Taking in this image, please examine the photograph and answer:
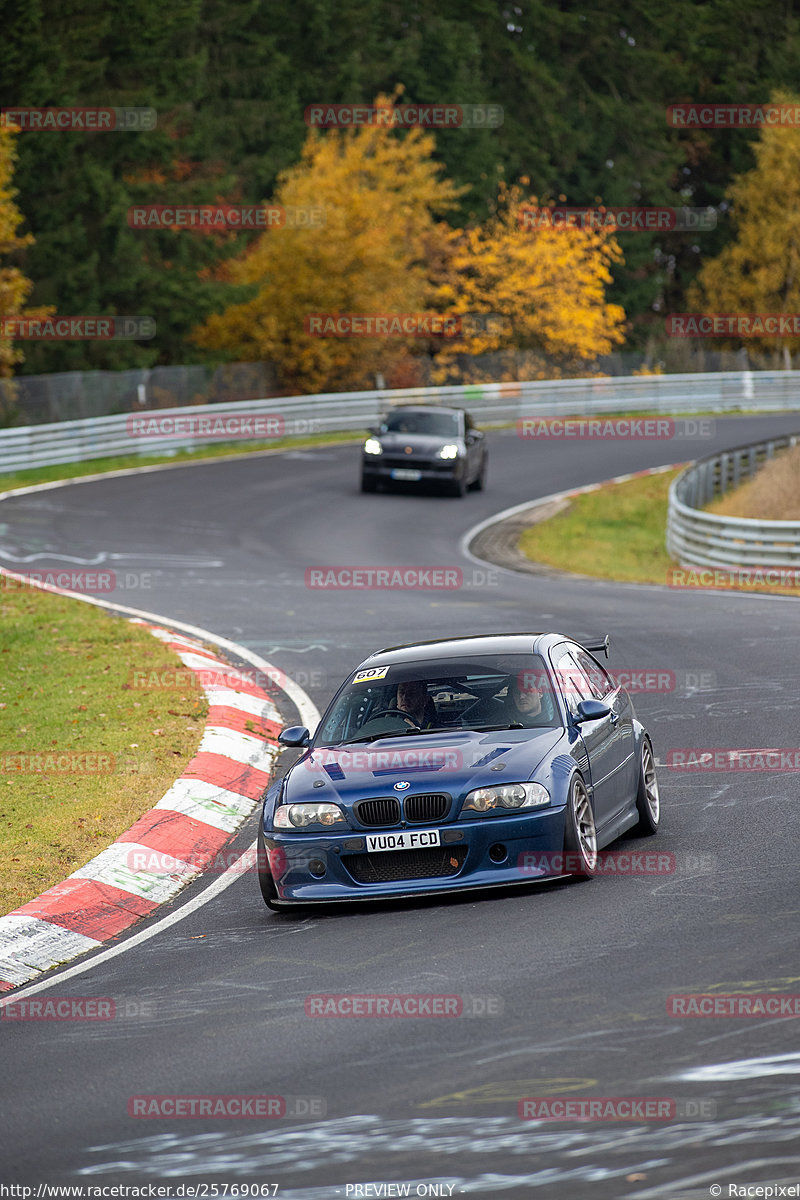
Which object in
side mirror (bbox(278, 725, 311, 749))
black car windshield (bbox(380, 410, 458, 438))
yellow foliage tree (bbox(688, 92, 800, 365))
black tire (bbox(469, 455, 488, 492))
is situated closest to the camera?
side mirror (bbox(278, 725, 311, 749))

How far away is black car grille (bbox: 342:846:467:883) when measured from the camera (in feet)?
26.8

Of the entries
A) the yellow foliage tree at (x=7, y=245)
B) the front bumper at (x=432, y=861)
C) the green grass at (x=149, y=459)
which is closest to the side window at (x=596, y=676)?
the front bumper at (x=432, y=861)

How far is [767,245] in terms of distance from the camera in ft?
227

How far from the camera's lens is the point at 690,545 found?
26859 millimetres

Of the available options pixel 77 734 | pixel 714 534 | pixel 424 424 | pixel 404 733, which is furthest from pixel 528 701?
pixel 424 424

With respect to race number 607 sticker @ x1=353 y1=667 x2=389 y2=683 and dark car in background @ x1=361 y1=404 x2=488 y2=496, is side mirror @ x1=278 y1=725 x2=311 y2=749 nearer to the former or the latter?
race number 607 sticker @ x1=353 y1=667 x2=389 y2=683

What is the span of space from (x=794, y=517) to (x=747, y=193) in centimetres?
4549

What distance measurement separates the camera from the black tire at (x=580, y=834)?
823cm

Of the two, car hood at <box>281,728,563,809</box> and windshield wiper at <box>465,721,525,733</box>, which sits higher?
windshield wiper at <box>465,721,525,733</box>

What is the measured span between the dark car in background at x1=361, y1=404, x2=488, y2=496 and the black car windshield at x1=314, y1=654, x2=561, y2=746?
24.2 m

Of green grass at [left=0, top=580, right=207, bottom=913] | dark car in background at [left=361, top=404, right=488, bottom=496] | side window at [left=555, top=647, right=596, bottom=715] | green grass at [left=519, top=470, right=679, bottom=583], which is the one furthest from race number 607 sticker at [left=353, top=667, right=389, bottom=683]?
dark car in background at [left=361, top=404, right=488, bottom=496]

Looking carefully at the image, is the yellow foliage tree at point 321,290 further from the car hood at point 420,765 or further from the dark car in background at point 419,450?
the car hood at point 420,765

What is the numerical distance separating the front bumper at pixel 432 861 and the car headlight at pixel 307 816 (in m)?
0.08

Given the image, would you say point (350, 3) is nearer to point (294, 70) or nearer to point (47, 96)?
point (294, 70)
